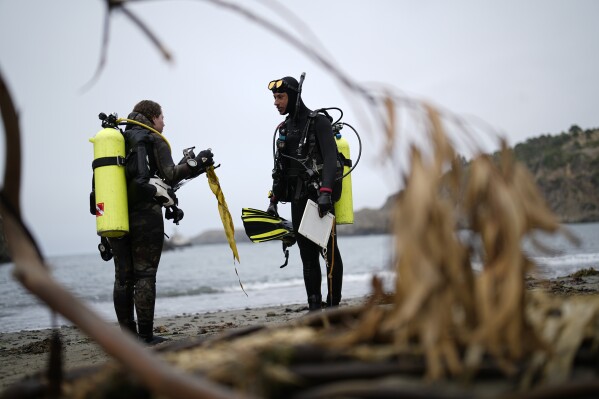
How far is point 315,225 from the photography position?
557 cm

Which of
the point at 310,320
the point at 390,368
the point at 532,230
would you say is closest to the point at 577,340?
the point at 532,230

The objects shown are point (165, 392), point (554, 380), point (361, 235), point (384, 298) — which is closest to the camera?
Answer: point (165, 392)

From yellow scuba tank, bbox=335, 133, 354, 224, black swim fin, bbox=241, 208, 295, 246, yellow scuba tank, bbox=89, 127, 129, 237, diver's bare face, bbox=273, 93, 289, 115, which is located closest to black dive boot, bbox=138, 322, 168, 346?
yellow scuba tank, bbox=89, 127, 129, 237

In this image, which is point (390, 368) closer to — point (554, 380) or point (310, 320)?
point (554, 380)

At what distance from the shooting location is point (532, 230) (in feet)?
4.63

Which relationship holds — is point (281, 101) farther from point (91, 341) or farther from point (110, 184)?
point (91, 341)

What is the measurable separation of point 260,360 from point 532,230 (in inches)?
29.7

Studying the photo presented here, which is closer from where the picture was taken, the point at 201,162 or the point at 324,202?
the point at 324,202

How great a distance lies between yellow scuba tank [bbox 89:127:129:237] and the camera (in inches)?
211

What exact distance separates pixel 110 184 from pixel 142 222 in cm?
49

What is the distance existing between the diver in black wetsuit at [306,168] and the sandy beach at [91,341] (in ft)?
4.12

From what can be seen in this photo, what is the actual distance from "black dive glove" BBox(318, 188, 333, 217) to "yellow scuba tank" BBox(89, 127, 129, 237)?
1917mm

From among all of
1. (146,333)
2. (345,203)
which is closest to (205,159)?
(345,203)

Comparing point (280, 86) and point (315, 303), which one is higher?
point (280, 86)
